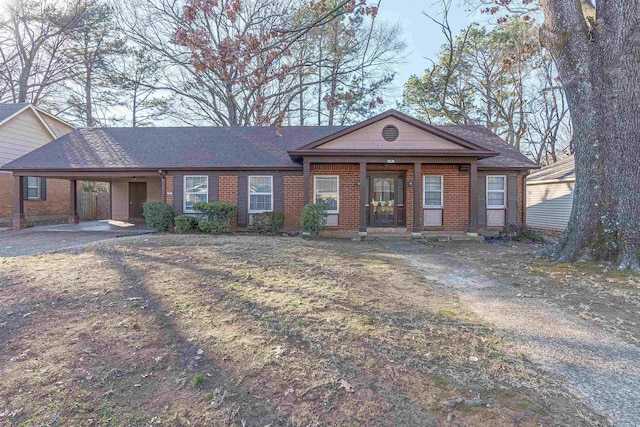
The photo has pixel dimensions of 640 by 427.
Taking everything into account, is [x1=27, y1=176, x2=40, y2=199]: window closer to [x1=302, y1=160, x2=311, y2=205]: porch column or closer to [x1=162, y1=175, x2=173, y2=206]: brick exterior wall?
[x1=162, y1=175, x2=173, y2=206]: brick exterior wall

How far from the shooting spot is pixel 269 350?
3014mm

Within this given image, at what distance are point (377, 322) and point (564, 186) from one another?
1514cm

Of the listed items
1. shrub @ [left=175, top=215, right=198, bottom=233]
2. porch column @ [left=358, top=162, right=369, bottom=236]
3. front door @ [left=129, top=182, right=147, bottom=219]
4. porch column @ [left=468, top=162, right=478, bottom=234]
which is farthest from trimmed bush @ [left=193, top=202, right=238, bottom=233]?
porch column @ [left=468, top=162, right=478, bottom=234]

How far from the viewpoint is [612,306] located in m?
4.44

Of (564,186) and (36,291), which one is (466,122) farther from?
(36,291)

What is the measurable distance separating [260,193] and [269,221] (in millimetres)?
1382

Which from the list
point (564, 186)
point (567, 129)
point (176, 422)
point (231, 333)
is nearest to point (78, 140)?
point (231, 333)

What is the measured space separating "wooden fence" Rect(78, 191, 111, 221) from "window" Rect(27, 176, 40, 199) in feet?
7.92

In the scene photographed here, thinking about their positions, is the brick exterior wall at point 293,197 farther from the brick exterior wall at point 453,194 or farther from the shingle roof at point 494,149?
the shingle roof at point 494,149

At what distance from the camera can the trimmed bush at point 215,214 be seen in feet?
38.3

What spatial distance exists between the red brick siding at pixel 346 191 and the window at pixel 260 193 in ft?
5.10

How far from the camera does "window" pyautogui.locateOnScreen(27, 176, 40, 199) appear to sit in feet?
51.1

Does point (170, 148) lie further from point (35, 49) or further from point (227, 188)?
point (35, 49)

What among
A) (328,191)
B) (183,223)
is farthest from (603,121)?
(183,223)
